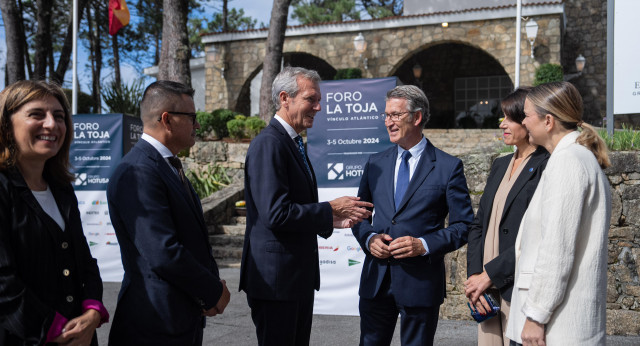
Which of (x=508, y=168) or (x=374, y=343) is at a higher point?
(x=508, y=168)

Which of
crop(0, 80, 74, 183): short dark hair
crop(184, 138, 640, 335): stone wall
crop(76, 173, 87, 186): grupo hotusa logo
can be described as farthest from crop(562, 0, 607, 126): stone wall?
crop(0, 80, 74, 183): short dark hair

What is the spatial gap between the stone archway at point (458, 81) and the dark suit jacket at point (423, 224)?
16.4 metres

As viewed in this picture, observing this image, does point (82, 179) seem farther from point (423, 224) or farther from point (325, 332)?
point (423, 224)

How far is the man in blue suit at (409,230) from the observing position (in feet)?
10.3

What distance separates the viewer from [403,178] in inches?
134

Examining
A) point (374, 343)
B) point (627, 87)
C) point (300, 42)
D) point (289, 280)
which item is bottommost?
point (374, 343)

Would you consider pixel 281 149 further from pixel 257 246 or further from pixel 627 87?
pixel 627 87

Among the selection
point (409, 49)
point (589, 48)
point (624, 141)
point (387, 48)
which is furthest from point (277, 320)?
point (589, 48)

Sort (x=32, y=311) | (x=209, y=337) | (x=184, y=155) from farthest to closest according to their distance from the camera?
(x=184, y=155)
(x=209, y=337)
(x=32, y=311)

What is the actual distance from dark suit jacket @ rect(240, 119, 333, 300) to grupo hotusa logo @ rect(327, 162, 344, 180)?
2.48 m

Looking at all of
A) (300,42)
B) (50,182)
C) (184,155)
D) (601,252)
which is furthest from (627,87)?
(300,42)

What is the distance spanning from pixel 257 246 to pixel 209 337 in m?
2.63

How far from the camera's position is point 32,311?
2016 mm

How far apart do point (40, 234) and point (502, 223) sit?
223cm
